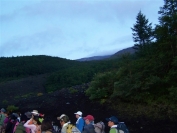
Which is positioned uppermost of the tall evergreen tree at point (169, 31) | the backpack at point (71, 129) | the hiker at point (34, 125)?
the tall evergreen tree at point (169, 31)

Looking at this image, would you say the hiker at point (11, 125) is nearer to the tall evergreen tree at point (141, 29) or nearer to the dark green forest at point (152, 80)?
the dark green forest at point (152, 80)

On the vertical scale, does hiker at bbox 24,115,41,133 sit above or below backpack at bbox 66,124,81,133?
above

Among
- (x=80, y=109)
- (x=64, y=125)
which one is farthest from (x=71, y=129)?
(x=80, y=109)

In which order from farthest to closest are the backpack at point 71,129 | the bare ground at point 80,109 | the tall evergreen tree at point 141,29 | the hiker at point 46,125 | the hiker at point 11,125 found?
the tall evergreen tree at point 141,29, the hiker at point 46,125, the bare ground at point 80,109, the hiker at point 11,125, the backpack at point 71,129

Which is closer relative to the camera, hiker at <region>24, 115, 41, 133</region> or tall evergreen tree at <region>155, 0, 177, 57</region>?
hiker at <region>24, 115, 41, 133</region>

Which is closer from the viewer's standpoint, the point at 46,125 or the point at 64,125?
the point at 64,125

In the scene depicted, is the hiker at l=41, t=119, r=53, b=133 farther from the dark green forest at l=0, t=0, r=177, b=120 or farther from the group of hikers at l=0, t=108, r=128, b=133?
the group of hikers at l=0, t=108, r=128, b=133

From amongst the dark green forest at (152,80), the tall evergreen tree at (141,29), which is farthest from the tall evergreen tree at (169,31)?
the tall evergreen tree at (141,29)

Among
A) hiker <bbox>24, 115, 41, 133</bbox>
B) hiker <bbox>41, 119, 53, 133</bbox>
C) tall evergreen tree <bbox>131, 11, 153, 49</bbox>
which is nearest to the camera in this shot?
hiker <bbox>24, 115, 41, 133</bbox>

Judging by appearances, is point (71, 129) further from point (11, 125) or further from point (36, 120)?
point (11, 125)

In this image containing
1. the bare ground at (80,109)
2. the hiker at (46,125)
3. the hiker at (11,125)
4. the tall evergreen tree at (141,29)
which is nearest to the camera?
the hiker at (11,125)

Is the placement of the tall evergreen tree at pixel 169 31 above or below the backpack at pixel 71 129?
above

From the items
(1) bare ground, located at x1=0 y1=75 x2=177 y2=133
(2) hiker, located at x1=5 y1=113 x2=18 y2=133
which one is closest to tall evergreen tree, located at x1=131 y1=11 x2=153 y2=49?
(1) bare ground, located at x1=0 y1=75 x2=177 y2=133

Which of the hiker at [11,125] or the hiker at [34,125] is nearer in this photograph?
the hiker at [34,125]
